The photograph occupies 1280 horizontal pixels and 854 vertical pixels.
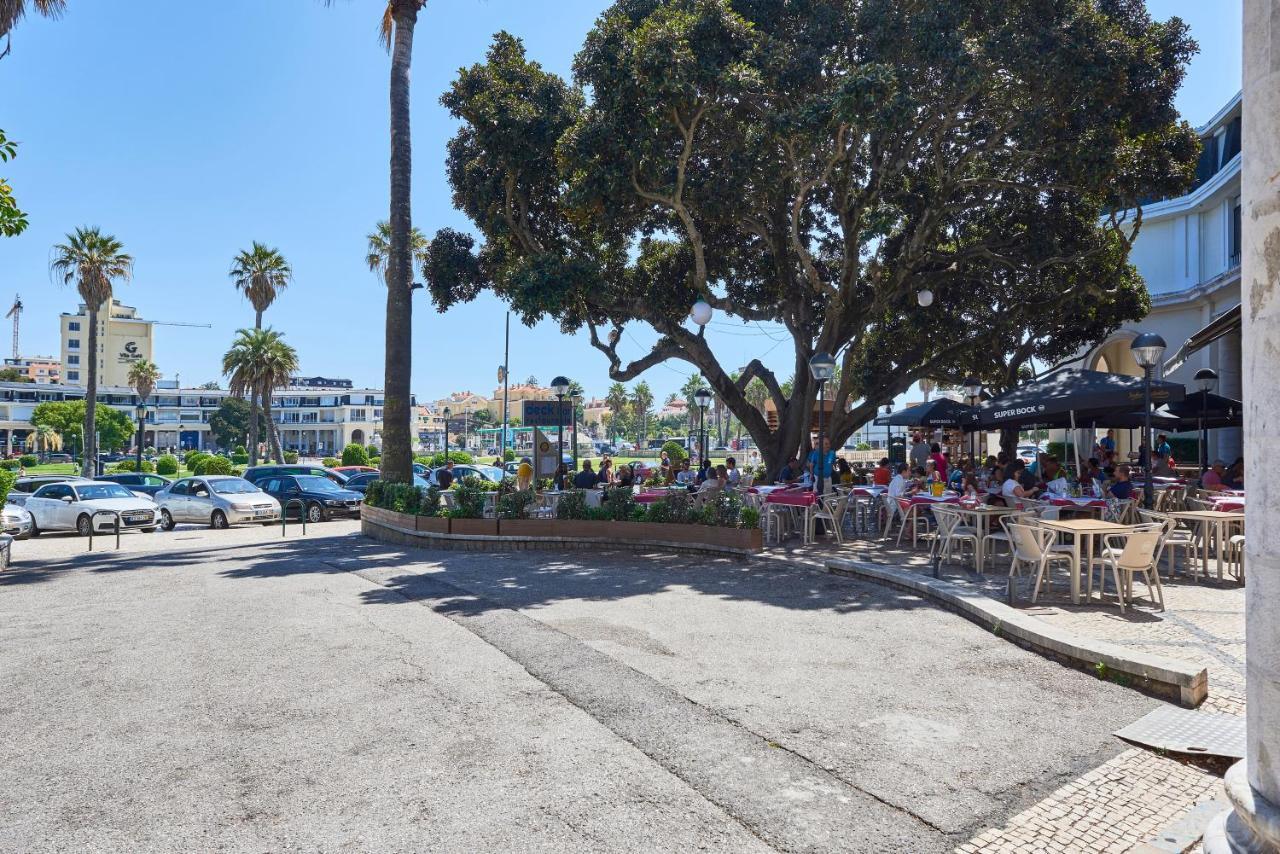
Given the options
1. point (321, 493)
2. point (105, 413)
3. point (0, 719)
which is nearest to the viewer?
point (0, 719)

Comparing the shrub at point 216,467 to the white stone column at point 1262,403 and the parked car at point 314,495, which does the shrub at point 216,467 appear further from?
the white stone column at point 1262,403

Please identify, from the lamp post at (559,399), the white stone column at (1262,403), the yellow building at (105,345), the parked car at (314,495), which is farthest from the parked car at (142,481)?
the yellow building at (105,345)

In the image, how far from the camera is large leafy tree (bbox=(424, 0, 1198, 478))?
549 inches

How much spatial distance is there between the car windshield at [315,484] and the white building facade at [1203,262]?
73.6 ft

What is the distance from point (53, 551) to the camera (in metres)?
15.5

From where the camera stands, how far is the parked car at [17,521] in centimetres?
1752

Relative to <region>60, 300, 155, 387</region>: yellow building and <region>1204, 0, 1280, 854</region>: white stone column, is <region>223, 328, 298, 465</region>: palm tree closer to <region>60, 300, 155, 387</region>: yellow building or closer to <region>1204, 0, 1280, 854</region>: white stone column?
<region>1204, 0, 1280, 854</region>: white stone column

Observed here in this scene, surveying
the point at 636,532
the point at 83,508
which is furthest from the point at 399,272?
the point at 83,508

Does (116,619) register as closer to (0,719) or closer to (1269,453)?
(0,719)

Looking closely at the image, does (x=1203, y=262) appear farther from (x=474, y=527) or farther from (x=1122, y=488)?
(x=474, y=527)

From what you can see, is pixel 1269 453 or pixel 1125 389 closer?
pixel 1269 453

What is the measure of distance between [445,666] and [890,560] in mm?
7067

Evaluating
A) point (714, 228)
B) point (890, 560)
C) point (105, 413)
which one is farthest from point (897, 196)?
point (105, 413)

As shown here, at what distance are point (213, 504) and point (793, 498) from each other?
15.6 metres
